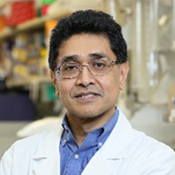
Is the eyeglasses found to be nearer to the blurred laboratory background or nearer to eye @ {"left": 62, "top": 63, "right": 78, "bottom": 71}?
eye @ {"left": 62, "top": 63, "right": 78, "bottom": 71}

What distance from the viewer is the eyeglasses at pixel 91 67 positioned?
1.13 metres

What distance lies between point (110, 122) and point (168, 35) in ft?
1.97

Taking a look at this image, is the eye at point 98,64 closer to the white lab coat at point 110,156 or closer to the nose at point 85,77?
the nose at point 85,77

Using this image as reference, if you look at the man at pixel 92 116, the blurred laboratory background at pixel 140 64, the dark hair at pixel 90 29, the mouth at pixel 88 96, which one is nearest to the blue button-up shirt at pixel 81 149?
the man at pixel 92 116

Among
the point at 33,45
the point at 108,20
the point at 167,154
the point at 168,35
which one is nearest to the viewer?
the point at 167,154

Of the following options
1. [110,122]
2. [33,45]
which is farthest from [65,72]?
[33,45]

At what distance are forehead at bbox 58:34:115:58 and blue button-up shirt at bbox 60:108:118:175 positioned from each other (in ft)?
0.74

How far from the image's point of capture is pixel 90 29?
3.83 ft


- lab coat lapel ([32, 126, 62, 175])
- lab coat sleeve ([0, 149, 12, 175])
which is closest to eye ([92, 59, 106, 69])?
lab coat lapel ([32, 126, 62, 175])

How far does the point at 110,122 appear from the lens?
3.92 ft

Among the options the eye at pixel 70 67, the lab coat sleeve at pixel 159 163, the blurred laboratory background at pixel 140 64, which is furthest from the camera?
the blurred laboratory background at pixel 140 64

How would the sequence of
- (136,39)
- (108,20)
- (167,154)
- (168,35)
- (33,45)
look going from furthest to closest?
(33,45), (136,39), (168,35), (108,20), (167,154)

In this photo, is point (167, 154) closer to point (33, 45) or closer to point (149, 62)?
point (149, 62)

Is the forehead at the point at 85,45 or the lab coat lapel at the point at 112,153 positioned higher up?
the forehead at the point at 85,45
